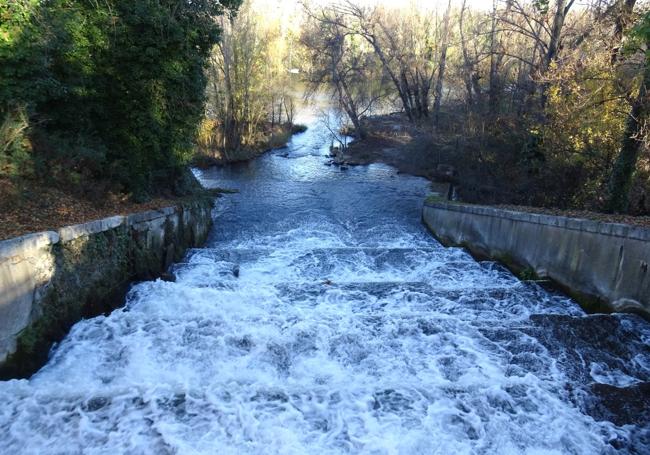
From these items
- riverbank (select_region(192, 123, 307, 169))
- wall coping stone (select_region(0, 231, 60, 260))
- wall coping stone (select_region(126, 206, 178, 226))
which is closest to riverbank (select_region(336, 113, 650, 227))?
riverbank (select_region(192, 123, 307, 169))

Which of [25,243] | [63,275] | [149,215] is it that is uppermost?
[25,243]

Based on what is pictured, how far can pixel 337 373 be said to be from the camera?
19.4ft

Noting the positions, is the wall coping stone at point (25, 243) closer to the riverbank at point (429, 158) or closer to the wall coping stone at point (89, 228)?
the wall coping stone at point (89, 228)

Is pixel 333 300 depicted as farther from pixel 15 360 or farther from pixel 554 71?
pixel 554 71

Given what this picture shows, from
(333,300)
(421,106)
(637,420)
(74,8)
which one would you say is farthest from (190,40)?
(421,106)

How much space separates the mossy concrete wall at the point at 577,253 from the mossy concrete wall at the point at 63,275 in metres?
8.30

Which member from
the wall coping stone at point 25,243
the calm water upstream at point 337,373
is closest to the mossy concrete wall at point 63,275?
the wall coping stone at point 25,243

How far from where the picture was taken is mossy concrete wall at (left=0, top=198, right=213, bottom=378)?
18.9 feet

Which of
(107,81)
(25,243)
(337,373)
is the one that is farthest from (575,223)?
(107,81)

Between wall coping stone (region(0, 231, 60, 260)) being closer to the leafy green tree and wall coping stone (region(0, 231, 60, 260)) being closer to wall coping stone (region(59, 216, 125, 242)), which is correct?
wall coping stone (region(59, 216, 125, 242))

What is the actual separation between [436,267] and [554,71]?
6900 millimetres

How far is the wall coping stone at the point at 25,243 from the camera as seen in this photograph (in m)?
5.67

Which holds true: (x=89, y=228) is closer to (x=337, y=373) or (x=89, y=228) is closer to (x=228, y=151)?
(x=337, y=373)

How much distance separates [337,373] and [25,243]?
4.65 metres
